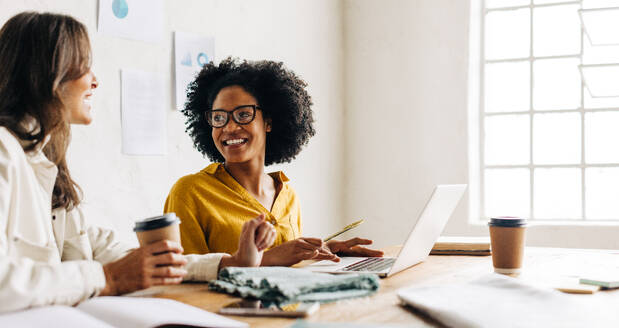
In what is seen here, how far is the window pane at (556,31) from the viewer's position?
3.69 m

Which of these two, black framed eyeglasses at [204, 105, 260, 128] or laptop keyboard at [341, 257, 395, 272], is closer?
laptop keyboard at [341, 257, 395, 272]

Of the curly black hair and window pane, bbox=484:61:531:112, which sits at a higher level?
window pane, bbox=484:61:531:112

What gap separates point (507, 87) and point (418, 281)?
2746 mm

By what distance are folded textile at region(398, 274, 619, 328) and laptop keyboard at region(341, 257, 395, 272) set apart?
16.3 inches

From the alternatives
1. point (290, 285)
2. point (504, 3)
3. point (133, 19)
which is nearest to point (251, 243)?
point (290, 285)

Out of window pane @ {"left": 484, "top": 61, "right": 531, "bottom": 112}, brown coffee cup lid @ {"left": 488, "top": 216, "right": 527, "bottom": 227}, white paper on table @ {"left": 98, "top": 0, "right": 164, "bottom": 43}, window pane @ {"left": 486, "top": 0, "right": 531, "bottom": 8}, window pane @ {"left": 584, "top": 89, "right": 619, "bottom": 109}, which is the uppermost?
window pane @ {"left": 486, "top": 0, "right": 531, "bottom": 8}

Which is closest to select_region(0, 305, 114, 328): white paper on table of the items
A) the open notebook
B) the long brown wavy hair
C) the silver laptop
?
the open notebook

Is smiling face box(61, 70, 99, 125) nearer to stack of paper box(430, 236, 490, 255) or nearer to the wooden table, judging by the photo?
the wooden table

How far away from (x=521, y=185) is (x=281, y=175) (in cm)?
204

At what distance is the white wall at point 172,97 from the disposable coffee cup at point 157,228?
114 cm

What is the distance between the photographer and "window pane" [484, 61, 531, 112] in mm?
3785

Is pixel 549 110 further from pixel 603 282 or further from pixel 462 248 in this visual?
pixel 603 282

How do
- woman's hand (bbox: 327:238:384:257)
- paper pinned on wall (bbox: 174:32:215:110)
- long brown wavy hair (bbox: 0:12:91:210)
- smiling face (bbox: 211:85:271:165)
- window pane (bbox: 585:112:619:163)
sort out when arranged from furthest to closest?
window pane (bbox: 585:112:619:163)
paper pinned on wall (bbox: 174:32:215:110)
smiling face (bbox: 211:85:271:165)
woman's hand (bbox: 327:238:384:257)
long brown wavy hair (bbox: 0:12:91:210)

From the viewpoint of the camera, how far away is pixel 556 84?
146 inches
